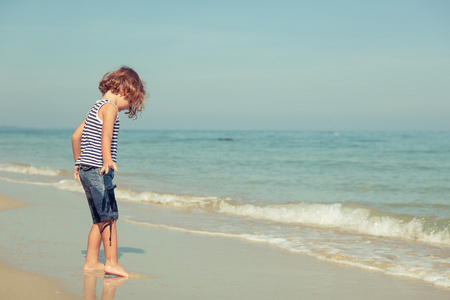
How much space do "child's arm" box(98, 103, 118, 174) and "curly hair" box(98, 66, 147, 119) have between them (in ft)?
0.59

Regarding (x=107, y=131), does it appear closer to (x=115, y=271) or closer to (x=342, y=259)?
(x=115, y=271)

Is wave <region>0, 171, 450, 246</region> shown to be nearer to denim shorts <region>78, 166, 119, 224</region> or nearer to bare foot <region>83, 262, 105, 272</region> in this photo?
bare foot <region>83, 262, 105, 272</region>

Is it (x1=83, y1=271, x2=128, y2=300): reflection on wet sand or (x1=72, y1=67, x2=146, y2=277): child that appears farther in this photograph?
(x1=72, y1=67, x2=146, y2=277): child

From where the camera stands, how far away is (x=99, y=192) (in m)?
3.50

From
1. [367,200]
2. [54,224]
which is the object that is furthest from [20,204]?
[367,200]

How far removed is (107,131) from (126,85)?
16.8 inches

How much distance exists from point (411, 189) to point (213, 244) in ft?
23.6

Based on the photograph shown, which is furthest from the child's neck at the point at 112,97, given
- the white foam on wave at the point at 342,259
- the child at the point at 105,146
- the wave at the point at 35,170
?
the wave at the point at 35,170

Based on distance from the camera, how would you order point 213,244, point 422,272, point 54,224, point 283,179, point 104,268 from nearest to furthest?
point 104,268 < point 422,272 < point 213,244 < point 54,224 < point 283,179

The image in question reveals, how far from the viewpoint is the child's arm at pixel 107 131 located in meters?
3.33

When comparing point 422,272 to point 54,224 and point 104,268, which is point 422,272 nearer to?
point 104,268

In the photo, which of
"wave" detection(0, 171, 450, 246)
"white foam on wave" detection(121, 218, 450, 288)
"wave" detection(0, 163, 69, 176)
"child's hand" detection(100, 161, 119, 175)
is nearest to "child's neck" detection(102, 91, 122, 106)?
"child's hand" detection(100, 161, 119, 175)

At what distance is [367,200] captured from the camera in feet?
30.3

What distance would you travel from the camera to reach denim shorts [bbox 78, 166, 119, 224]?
3475mm
